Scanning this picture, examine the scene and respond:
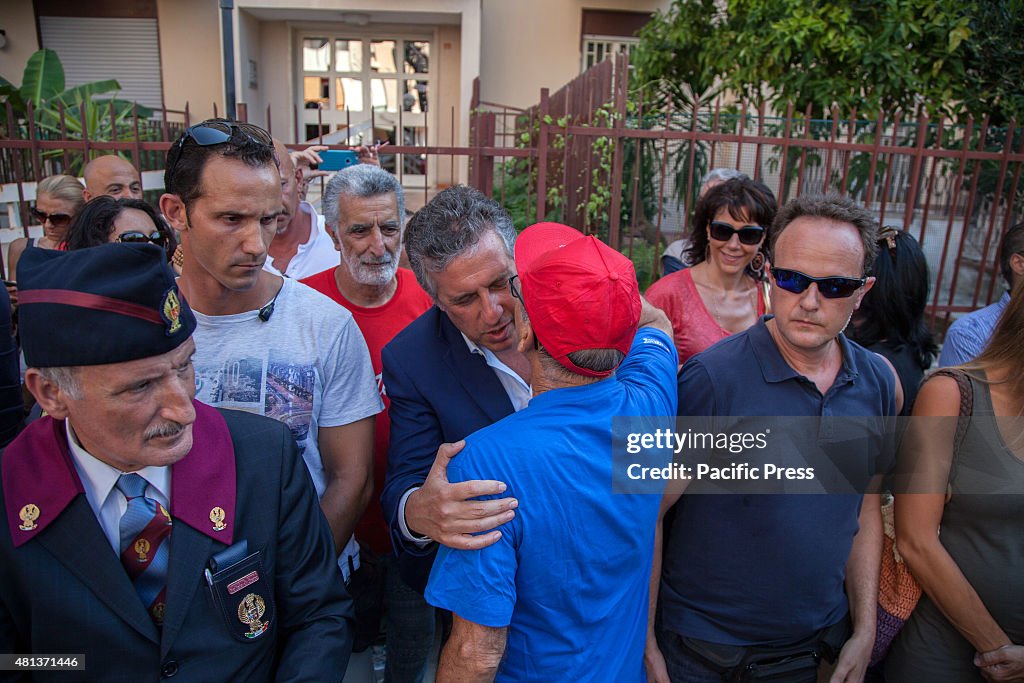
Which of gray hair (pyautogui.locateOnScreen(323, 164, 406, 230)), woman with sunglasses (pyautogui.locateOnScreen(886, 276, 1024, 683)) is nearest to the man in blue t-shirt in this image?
woman with sunglasses (pyautogui.locateOnScreen(886, 276, 1024, 683))

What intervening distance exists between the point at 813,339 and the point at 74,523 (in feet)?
6.41

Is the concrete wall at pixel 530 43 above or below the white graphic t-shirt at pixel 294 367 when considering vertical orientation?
above

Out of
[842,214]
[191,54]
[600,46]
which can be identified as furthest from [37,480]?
[600,46]

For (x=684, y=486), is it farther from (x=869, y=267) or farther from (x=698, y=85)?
(x=698, y=85)

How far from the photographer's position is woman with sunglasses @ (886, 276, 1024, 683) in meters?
1.92

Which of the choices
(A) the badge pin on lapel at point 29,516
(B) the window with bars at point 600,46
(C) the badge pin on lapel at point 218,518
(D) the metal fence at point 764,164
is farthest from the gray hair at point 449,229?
(B) the window with bars at point 600,46

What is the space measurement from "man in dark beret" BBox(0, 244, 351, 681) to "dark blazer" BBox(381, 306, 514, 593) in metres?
0.38

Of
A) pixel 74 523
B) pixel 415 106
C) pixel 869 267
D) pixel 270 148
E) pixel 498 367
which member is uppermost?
pixel 415 106

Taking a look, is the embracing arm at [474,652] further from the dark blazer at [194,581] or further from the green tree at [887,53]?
the green tree at [887,53]

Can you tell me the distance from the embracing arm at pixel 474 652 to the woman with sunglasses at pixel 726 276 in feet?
5.82

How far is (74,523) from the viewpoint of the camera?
1.36 m

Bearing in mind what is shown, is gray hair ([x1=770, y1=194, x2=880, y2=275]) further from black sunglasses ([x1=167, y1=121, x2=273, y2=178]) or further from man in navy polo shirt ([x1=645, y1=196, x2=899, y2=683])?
black sunglasses ([x1=167, y1=121, x2=273, y2=178])

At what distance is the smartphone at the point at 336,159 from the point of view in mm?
4395

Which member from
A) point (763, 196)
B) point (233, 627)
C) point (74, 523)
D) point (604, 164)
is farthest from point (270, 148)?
point (604, 164)
